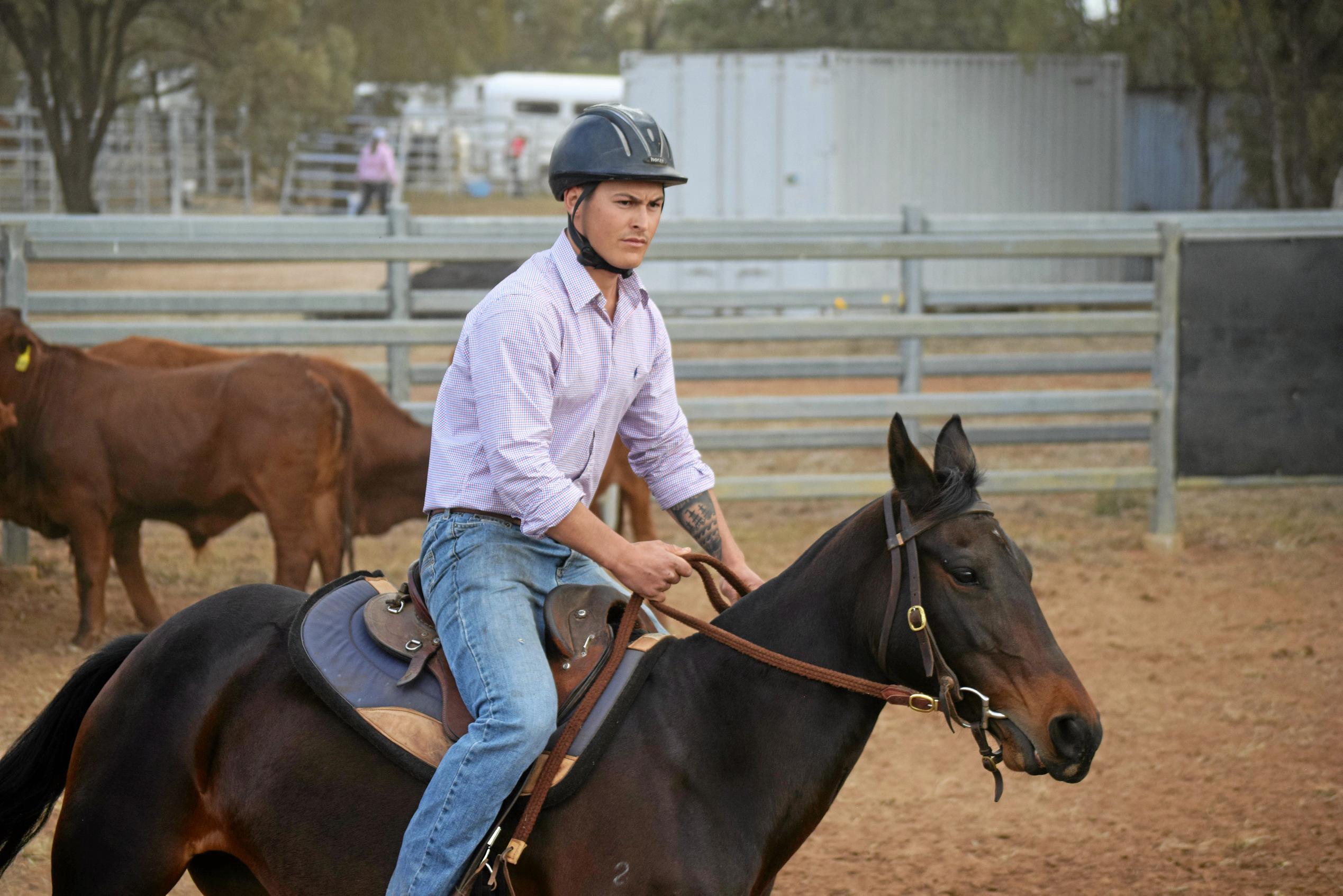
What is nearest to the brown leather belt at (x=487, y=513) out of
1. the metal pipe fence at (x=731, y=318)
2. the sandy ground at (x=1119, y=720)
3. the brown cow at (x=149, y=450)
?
the sandy ground at (x=1119, y=720)

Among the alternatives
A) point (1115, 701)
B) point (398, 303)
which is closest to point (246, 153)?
point (398, 303)

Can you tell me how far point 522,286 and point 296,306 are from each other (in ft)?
20.5

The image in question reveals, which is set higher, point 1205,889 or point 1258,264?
point 1258,264

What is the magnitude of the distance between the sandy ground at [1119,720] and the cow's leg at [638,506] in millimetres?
719

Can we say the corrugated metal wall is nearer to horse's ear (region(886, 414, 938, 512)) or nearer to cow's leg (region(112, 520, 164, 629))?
cow's leg (region(112, 520, 164, 629))

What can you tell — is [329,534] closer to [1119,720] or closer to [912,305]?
[1119,720]

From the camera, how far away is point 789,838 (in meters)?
2.90

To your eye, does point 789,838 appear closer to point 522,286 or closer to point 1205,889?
point 522,286

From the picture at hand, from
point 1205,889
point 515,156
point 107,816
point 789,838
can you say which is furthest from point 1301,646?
point 515,156

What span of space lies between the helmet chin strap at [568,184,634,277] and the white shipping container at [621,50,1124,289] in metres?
14.1

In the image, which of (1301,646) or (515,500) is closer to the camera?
(515,500)

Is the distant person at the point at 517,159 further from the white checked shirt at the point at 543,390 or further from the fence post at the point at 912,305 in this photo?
the white checked shirt at the point at 543,390

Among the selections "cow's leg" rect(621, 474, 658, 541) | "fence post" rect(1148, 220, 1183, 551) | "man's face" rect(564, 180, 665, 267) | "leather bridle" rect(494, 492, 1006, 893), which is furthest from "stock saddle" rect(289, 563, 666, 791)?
"fence post" rect(1148, 220, 1183, 551)

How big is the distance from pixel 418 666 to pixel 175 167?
28142 millimetres
